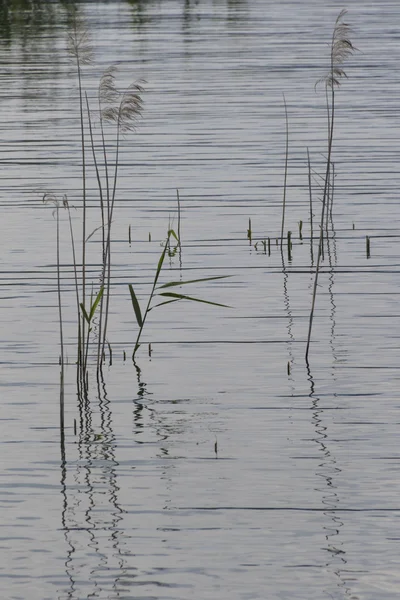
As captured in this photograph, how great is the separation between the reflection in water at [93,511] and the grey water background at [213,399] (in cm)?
1

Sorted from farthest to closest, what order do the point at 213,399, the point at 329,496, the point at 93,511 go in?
the point at 213,399 → the point at 329,496 → the point at 93,511

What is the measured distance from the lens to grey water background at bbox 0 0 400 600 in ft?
24.7

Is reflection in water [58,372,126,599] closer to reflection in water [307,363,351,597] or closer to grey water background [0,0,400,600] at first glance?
grey water background [0,0,400,600]

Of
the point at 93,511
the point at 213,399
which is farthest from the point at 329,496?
the point at 213,399

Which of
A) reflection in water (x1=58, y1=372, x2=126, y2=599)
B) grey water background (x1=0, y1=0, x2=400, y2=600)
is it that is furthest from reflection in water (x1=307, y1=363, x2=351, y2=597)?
reflection in water (x1=58, y1=372, x2=126, y2=599)

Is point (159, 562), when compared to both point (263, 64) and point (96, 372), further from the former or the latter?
point (263, 64)

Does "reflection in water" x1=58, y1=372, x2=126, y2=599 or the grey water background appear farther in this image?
the grey water background

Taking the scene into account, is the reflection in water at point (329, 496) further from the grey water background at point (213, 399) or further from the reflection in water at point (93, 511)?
the reflection in water at point (93, 511)

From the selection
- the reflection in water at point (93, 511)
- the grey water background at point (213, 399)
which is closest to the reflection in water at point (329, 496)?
the grey water background at point (213, 399)

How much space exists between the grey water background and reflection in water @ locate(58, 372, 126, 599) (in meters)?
0.01

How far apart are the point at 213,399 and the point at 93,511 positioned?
2289 millimetres

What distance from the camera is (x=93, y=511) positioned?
8.23 meters

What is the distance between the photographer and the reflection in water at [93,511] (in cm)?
738

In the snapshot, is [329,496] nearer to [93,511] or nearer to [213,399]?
[93,511]
